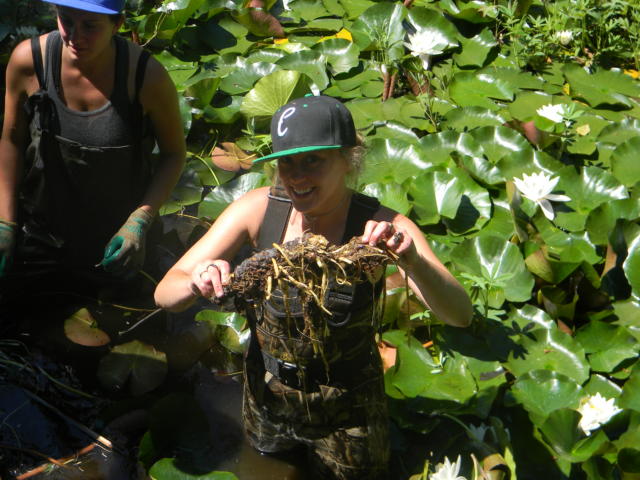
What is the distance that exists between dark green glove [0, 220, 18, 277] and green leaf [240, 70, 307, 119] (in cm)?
154

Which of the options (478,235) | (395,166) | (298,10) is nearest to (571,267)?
(478,235)

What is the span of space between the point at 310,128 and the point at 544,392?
1.28m

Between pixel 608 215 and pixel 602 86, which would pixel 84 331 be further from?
pixel 602 86

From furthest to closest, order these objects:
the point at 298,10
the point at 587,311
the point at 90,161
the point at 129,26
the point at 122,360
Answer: the point at 298,10
the point at 129,26
the point at 587,311
the point at 122,360
the point at 90,161

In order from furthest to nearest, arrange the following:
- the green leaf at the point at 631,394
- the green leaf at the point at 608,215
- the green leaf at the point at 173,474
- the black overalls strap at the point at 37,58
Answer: the green leaf at the point at 608,215, the green leaf at the point at 631,394, the black overalls strap at the point at 37,58, the green leaf at the point at 173,474

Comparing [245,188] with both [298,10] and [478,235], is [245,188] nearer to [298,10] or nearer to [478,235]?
[478,235]

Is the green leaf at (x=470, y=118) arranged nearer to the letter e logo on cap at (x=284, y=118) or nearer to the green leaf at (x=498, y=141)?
the green leaf at (x=498, y=141)

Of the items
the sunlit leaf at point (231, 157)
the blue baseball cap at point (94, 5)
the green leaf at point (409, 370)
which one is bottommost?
the green leaf at point (409, 370)

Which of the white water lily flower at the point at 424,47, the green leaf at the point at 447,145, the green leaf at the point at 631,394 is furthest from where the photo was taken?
the white water lily flower at the point at 424,47

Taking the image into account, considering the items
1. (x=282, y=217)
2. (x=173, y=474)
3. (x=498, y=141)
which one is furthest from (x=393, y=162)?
(x=173, y=474)

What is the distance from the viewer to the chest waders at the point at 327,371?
6.42ft

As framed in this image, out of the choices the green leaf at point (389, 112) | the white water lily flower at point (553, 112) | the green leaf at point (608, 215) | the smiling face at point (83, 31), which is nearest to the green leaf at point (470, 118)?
the green leaf at point (389, 112)

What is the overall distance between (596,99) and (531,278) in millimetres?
1672

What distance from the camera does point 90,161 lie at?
2541 millimetres
